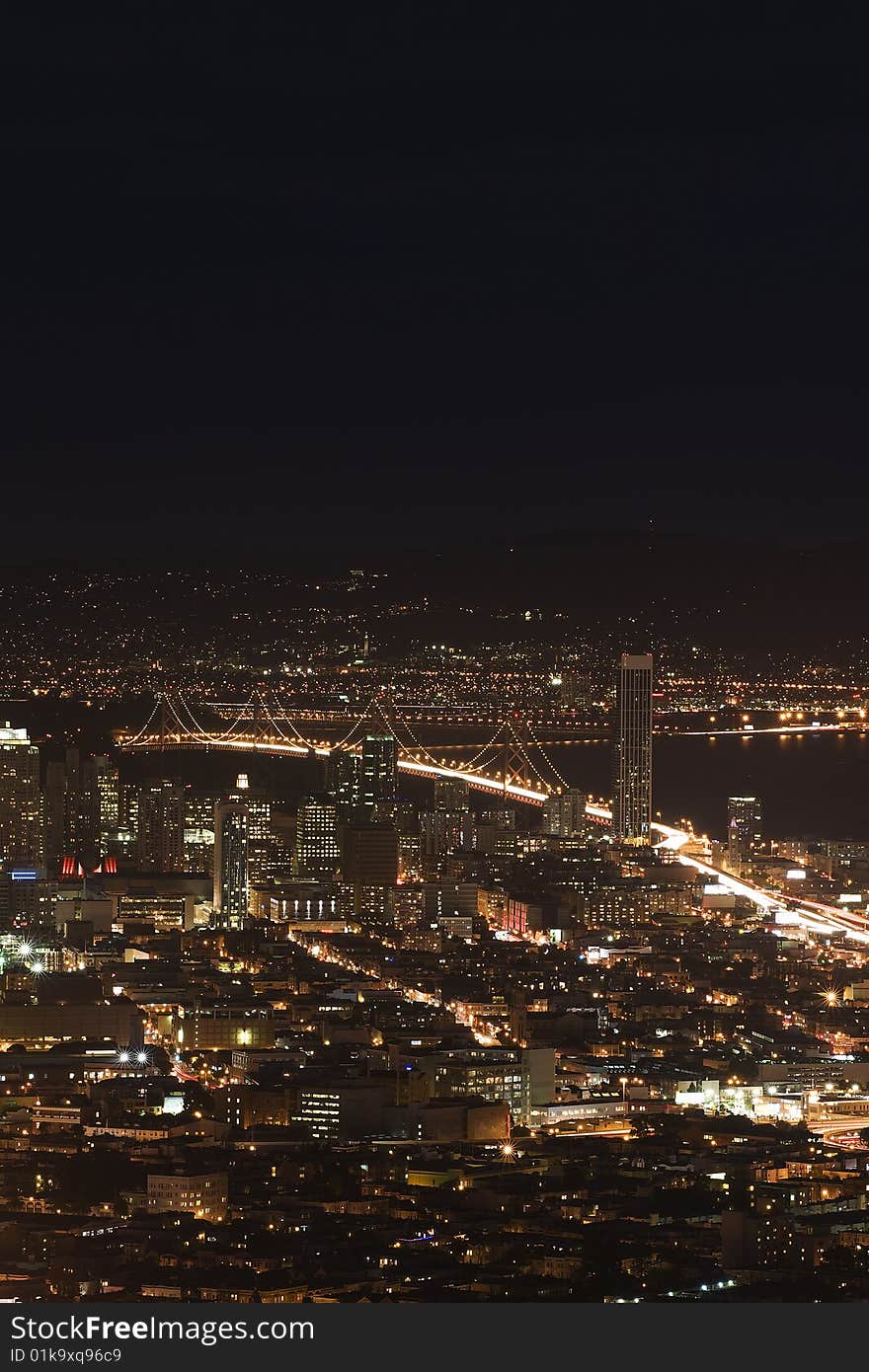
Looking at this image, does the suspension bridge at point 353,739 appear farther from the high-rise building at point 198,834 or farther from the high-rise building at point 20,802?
the high-rise building at point 20,802

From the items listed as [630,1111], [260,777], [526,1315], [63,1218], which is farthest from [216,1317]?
[260,777]

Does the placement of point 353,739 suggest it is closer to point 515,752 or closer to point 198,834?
point 515,752

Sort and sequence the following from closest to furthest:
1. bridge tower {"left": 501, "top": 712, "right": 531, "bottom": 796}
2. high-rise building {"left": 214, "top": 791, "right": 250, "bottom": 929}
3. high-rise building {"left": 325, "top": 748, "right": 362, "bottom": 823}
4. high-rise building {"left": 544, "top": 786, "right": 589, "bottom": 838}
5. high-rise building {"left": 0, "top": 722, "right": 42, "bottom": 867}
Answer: high-rise building {"left": 214, "top": 791, "right": 250, "bottom": 929}, high-rise building {"left": 0, "top": 722, "right": 42, "bottom": 867}, high-rise building {"left": 325, "top": 748, "right": 362, "bottom": 823}, high-rise building {"left": 544, "top": 786, "right": 589, "bottom": 838}, bridge tower {"left": 501, "top": 712, "right": 531, "bottom": 796}

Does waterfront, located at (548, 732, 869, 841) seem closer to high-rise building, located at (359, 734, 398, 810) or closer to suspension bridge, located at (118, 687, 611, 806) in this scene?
suspension bridge, located at (118, 687, 611, 806)

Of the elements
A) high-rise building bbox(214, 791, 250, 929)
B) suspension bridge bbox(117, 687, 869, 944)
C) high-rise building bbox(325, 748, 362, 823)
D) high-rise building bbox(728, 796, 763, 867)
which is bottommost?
high-rise building bbox(214, 791, 250, 929)

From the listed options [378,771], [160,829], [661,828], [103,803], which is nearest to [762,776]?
[661,828]

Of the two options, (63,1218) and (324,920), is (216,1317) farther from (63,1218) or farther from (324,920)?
(324,920)

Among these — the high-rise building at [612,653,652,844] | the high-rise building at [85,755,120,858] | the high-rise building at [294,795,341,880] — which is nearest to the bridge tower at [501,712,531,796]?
the high-rise building at [612,653,652,844]
